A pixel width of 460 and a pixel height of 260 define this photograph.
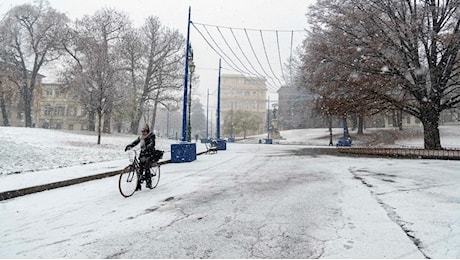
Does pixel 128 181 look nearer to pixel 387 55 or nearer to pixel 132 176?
pixel 132 176

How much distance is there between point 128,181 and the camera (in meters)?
7.28

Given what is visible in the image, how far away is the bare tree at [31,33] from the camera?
3662cm

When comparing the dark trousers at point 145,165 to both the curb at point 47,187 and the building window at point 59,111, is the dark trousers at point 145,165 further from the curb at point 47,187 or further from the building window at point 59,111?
the building window at point 59,111

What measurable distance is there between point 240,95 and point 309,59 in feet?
289

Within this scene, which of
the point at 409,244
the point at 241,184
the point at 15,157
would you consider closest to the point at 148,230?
the point at 409,244

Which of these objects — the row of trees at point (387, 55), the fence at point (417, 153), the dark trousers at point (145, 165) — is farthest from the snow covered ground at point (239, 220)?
the row of trees at point (387, 55)

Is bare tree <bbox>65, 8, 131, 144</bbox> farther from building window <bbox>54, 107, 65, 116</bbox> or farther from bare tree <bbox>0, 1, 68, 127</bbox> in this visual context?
building window <bbox>54, 107, 65, 116</bbox>

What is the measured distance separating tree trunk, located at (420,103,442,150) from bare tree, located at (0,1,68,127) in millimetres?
37711

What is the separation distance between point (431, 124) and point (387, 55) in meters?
5.34

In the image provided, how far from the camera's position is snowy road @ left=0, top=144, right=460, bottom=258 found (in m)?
3.75

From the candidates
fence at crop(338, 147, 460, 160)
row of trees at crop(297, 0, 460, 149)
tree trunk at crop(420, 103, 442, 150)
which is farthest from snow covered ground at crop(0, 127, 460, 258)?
tree trunk at crop(420, 103, 442, 150)

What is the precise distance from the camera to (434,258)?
343cm

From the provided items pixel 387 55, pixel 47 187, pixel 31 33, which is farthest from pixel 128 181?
pixel 31 33

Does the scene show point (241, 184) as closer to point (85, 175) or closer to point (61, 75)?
point (85, 175)
